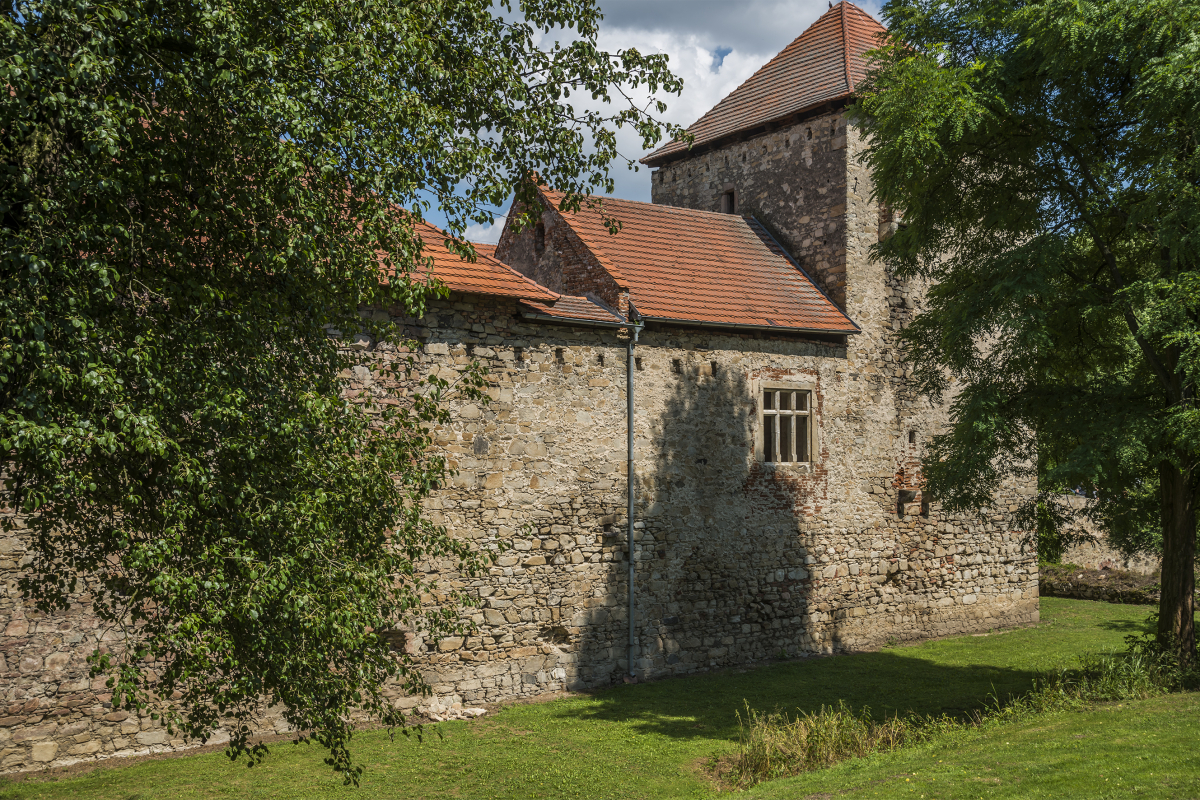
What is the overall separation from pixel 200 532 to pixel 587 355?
24.6 ft

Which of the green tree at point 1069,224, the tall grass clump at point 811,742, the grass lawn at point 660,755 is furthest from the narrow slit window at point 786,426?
the tall grass clump at point 811,742

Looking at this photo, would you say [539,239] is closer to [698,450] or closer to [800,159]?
[698,450]

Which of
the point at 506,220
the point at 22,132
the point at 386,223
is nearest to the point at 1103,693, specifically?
the point at 386,223

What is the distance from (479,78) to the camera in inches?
248

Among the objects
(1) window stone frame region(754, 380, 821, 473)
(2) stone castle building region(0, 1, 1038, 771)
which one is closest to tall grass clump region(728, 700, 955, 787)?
(2) stone castle building region(0, 1, 1038, 771)

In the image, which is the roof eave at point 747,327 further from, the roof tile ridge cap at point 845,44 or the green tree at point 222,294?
the green tree at point 222,294

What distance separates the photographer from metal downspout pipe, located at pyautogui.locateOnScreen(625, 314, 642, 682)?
12.0 metres

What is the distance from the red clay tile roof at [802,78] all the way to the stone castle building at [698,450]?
0.08 metres

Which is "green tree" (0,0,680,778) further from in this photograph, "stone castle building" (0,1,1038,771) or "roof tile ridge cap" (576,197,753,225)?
"roof tile ridge cap" (576,197,753,225)

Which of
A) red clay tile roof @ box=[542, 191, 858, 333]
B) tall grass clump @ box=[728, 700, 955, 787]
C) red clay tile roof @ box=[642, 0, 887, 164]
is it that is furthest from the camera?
red clay tile roof @ box=[642, 0, 887, 164]

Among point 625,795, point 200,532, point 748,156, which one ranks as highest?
point 748,156

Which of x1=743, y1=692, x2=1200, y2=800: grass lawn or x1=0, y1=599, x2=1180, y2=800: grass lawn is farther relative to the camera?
x1=0, y1=599, x2=1180, y2=800: grass lawn

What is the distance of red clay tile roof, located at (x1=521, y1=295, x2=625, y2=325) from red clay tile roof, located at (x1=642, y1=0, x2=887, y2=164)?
6.18 meters

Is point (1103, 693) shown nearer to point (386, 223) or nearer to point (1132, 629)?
point (1132, 629)
